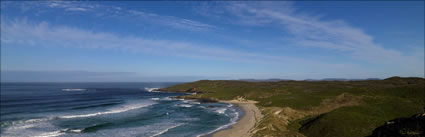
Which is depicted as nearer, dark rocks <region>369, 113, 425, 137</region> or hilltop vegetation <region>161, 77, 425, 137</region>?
dark rocks <region>369, 113, 425, 137</region>

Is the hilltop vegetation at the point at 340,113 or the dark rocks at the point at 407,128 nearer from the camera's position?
the dark rocks at the point at 407,128

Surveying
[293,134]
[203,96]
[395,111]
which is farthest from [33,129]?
[203,96]

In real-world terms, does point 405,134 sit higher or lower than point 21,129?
higher

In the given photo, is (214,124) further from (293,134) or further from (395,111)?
(395,111)

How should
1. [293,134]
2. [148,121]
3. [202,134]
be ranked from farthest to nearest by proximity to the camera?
[148,121]
[202,134]
[293,134]

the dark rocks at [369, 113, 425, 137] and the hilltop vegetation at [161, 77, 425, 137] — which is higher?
the dark rocks at [369, 113, 425, 137]

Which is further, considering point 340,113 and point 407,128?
point 340,113

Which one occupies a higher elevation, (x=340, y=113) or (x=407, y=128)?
(x=407, y=128)

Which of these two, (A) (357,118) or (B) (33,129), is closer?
(A) (357,118)

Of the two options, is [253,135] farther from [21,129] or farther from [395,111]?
[21,129]

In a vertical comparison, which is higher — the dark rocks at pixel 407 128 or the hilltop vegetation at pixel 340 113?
the dark rocks at pixel 407 128

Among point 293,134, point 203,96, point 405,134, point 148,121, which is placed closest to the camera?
point 405,134
